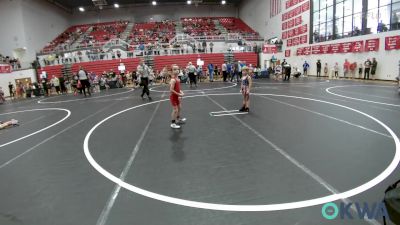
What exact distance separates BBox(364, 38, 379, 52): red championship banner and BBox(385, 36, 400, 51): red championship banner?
0.79 meters

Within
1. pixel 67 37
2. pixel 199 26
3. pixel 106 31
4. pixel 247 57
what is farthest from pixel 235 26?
pixel 67 37

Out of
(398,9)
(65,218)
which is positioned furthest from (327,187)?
(398,9)

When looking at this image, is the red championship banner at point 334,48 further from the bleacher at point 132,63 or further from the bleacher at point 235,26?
the bleacher at point 235,26

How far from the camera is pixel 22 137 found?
7.75 metres

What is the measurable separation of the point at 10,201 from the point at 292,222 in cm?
367

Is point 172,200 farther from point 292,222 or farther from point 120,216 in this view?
point 292,222

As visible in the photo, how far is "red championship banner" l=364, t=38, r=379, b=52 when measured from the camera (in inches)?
757

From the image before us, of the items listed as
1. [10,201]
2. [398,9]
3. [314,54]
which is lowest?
[10,201]

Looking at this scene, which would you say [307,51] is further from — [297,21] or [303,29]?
[297,21]

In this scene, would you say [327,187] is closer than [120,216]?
No

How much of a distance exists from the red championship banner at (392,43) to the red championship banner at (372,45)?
0.79 meters

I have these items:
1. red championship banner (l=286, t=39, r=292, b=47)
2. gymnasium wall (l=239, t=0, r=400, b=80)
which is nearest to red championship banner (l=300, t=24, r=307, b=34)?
gymnasium wall (l=239, t=0, r=400, b=80)

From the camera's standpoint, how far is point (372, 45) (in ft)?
64.3

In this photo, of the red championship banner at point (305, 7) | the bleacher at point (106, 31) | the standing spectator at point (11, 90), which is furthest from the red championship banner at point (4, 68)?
the red championship banner at point (305, 7)
